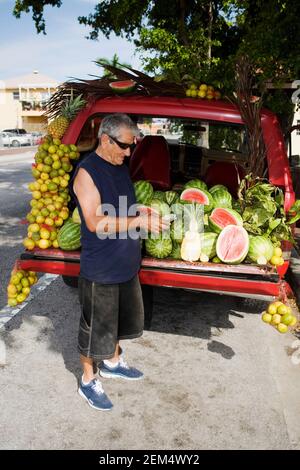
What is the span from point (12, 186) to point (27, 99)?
55752 millimetres

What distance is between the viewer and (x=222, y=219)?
4078 mm

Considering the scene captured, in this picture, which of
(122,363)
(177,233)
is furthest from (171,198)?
(122,363)

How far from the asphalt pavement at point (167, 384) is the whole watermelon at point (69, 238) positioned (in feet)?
3.40

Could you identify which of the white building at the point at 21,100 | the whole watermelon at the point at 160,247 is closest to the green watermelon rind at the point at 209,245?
the whole watermelon at the point at 160,247

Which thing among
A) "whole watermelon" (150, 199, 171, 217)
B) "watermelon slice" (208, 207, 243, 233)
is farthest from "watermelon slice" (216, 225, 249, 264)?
"whole watermelon" (150, 199, 171, 217)

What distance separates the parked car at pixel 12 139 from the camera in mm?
47062

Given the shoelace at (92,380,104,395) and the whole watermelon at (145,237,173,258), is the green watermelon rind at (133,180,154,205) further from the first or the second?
the shoelace at (92,380,104,395)

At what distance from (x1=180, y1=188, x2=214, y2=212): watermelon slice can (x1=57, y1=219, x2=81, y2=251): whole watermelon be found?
1.13 meters

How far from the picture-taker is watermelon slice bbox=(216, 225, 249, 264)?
12.5ft

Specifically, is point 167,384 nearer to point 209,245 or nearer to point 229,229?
point 209,245

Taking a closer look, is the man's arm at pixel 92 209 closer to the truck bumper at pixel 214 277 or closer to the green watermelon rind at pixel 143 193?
the truck bumper at pixel 214 277

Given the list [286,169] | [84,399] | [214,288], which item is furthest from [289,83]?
[84,399]

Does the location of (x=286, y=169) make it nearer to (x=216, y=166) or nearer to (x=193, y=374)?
(x=216, y=166)
